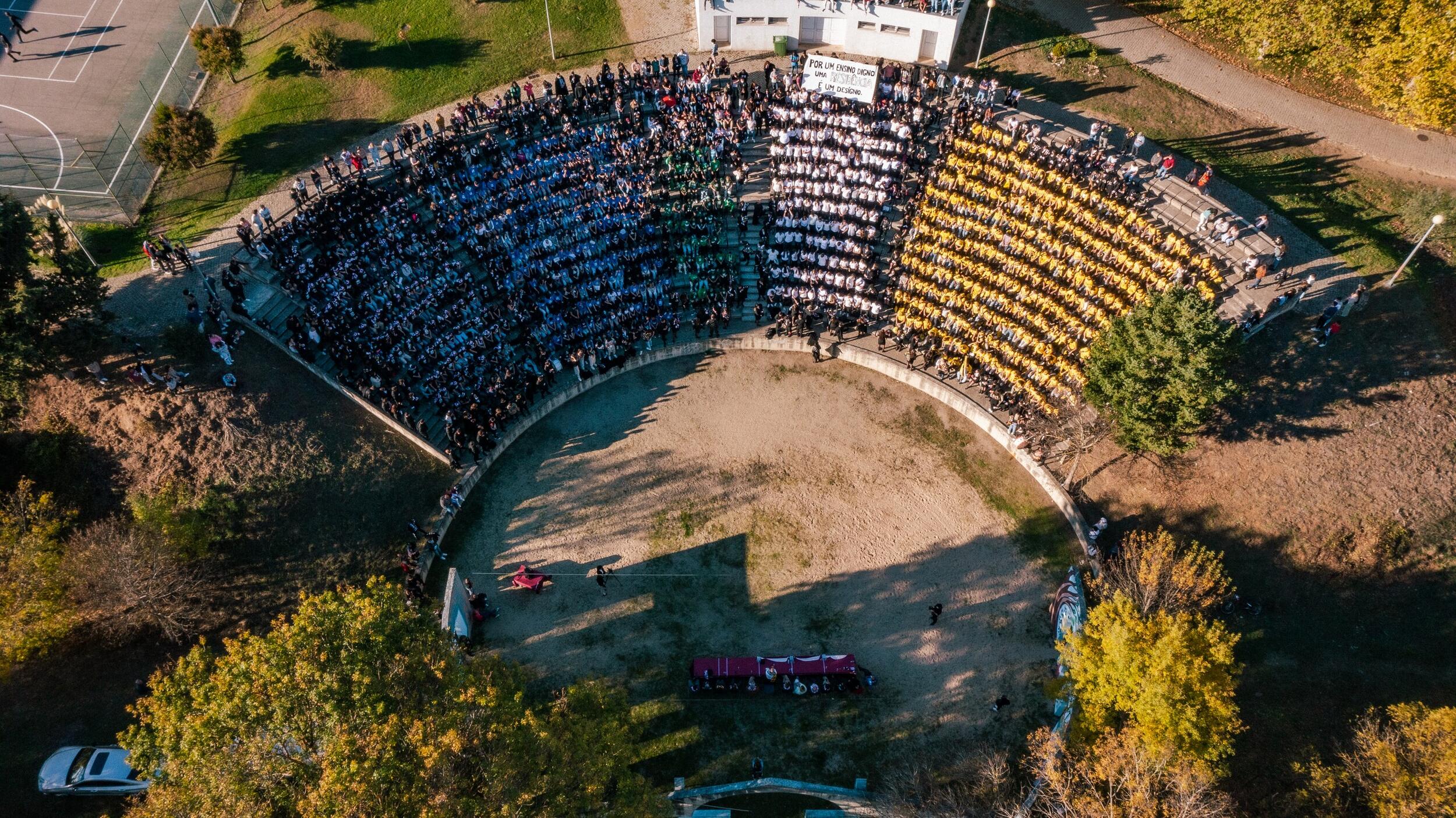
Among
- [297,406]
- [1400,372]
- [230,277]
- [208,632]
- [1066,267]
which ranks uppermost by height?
[1066,267]

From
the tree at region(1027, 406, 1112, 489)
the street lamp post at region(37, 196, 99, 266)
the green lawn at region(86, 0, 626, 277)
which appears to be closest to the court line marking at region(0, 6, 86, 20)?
the green lawn at region(86, 0, 626, 277)

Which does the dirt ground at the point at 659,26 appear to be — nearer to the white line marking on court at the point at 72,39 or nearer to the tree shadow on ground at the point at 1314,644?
the white line marking on court at the point at 72,39

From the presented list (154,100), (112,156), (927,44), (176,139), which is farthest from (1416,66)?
(154,100)

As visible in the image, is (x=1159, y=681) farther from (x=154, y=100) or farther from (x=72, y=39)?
(x=72, y=39)

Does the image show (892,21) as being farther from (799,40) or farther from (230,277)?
(230,277)

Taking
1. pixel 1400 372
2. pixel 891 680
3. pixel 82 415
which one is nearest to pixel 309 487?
pixel 82 415
